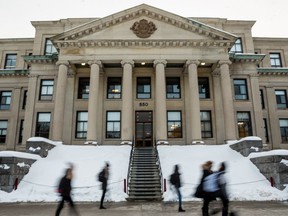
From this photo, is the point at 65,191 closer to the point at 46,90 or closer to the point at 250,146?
the point at 250,146

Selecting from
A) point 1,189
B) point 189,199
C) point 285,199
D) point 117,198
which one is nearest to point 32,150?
point 1,189

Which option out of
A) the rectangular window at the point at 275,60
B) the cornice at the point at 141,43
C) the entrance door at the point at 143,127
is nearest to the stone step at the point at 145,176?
the entrance door at the point at 143,127

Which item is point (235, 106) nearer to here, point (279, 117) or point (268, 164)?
point (279, 117)

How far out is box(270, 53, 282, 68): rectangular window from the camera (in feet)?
127

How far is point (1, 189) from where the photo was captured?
16.4m

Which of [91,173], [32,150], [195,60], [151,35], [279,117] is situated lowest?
[91,173]

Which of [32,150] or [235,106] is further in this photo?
[235,106]

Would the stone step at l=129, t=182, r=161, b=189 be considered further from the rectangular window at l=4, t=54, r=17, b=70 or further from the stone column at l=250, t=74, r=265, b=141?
the rectangular window at l=4, t=54, r=17, b=70

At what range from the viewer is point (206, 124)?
30781mm

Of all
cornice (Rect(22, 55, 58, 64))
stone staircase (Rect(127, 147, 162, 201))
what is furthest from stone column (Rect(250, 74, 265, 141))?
cornice (Rect(22, 55, 58, 64))

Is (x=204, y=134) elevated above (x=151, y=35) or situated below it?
below

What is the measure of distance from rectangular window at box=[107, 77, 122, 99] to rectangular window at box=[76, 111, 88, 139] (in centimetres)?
345

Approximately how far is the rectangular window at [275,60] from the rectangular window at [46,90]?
2902 centimetres

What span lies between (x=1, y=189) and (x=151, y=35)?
19.9m
